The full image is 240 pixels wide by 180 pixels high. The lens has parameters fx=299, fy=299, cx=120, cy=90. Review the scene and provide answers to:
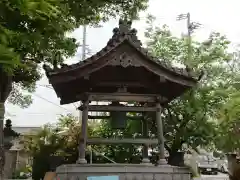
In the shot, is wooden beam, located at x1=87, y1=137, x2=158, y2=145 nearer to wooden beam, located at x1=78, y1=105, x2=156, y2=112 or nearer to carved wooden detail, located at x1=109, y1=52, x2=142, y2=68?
wooden beam, located at x1=78, y1=105, x2=156, y2=112

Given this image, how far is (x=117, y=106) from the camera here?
8375 mm

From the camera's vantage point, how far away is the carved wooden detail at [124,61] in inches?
298

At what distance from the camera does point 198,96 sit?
13344mm

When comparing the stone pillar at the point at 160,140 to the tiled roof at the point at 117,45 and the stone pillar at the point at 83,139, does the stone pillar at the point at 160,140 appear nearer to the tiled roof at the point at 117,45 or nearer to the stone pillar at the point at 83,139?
the tiled roof at the point at 117,45

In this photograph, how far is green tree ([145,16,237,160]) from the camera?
42.9 feet

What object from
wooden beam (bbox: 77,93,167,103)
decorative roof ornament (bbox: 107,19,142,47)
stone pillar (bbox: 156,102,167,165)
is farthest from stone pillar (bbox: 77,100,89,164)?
stone pillar (bbox: 156,102,167,165)

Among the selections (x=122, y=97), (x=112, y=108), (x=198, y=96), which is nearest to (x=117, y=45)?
(x=122, y=97)

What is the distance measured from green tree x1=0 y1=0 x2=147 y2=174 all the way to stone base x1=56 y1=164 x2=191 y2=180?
2.65 metres

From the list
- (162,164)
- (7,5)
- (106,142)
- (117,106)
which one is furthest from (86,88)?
(7,5)

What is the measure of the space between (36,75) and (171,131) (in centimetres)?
661

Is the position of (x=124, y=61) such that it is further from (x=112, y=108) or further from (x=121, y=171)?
(x=121, y=171)

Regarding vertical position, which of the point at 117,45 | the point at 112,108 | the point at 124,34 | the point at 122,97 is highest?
the point at 124,34

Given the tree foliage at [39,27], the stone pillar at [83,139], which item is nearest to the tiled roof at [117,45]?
the tree foliage at [39,27]

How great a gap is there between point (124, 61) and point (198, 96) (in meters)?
6.76
